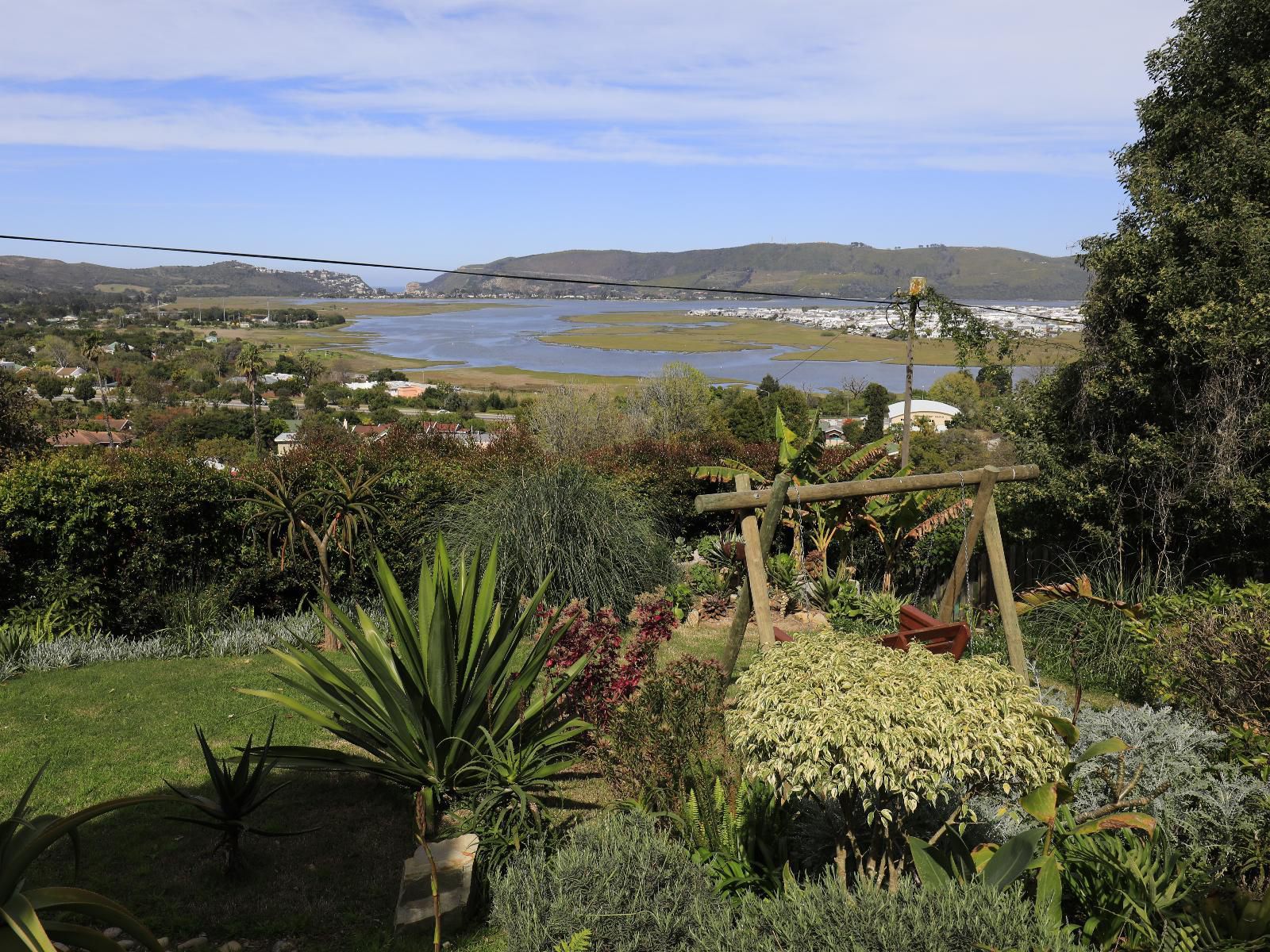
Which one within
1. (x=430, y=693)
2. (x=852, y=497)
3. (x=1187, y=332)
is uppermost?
(x=1187, y=332)

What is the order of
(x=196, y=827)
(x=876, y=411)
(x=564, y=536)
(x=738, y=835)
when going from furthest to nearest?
(x=876, y=411) < (x=564, y=536) < (x=196, y=827) < (x=738, y=835)

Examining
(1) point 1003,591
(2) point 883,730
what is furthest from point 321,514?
(2) point 883,730

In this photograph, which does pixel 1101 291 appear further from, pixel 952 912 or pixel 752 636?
pixel 952 912

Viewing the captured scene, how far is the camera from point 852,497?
244 inches

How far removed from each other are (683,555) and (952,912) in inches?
371

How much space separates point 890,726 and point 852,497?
294 cm

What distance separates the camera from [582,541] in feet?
33.3

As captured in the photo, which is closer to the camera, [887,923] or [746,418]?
[887,923]

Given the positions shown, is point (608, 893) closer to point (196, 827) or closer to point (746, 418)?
point (196, 827)

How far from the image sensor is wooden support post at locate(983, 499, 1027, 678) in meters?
6.35

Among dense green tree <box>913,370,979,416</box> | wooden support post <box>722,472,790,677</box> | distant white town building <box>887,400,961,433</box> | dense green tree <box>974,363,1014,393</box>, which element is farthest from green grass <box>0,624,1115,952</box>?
dense green tree <box>913,370,979,416</box>

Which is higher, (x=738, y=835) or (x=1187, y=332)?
(x=1187, y=332)

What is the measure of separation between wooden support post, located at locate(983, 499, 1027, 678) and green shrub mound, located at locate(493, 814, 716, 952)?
3.37 meters

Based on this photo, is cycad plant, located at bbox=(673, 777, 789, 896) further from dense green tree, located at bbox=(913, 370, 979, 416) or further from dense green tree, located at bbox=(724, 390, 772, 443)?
dense green tree, located at bbox=(913, 370, 979, 416)
